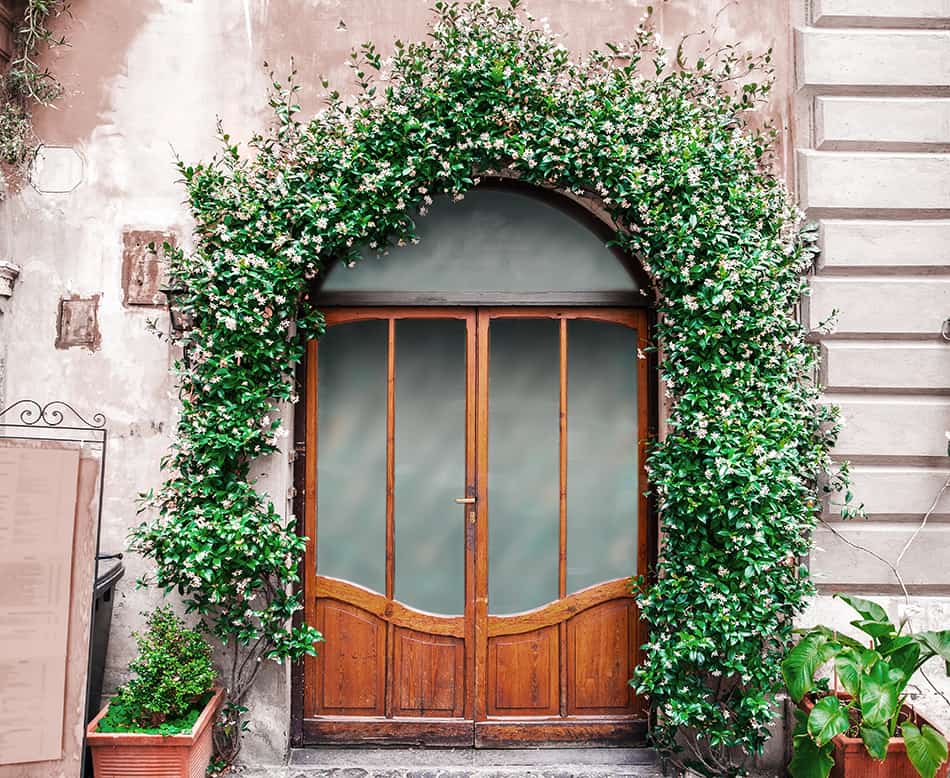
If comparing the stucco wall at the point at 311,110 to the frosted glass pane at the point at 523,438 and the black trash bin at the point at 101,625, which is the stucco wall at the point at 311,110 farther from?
the frosted glass pane at the point at 523,438

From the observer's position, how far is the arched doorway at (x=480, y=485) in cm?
449

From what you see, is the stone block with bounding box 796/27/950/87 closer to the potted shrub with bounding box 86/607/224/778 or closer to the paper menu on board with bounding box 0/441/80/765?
the paper menu on board with bounding box 0/441/80/765

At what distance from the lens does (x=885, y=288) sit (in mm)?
4309

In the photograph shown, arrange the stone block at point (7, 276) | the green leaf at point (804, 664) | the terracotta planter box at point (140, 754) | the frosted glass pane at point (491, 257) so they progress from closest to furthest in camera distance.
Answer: the green leaf at point (804, 664), the terracotta planter box at point (140, 754), the stone block at point (7, 276), the frosted glass pane at point (491, 257)

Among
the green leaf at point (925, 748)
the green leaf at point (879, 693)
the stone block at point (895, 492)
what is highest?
the stone block at point (895, 492)

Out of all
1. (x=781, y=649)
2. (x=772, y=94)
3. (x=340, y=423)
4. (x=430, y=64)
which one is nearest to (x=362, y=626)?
(x=340, y=423)

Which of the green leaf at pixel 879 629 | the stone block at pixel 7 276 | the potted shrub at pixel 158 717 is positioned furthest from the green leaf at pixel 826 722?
the stone block at pixel 7 276

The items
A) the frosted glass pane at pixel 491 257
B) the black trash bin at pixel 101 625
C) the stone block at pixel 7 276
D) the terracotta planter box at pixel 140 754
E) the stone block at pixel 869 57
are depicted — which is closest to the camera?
the terracotta planter box at pixel 140 754

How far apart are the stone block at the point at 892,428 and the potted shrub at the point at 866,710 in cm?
82

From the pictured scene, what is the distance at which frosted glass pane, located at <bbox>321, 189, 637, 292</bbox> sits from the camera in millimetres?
4480

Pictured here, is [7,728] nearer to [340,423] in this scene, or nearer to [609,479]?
[340,423]

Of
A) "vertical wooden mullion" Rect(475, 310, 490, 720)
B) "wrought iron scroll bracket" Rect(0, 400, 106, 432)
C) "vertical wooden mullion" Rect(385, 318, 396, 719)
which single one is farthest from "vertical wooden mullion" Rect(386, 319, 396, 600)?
"wrought iron scroll bracket" Rect(0, 400, 106, 432)

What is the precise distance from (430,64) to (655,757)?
3820mm

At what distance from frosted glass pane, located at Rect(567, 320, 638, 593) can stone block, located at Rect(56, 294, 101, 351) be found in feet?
Result: 8.37
